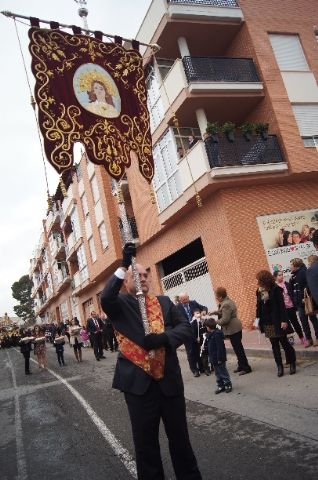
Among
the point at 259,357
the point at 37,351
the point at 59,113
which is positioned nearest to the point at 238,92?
the point at 259,357

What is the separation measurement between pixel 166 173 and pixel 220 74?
4.27 m

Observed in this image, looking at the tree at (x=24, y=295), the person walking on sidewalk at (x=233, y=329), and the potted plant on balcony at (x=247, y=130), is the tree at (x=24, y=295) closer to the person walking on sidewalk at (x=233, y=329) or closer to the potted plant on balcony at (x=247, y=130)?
the potted plant on balcony at (x=247, y=130)

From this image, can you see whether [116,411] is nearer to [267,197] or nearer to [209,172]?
[209,172]

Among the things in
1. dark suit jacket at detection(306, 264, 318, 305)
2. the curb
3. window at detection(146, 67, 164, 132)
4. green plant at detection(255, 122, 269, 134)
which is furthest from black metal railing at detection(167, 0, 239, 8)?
dark suit jacket at detection(306, 264, 318, 305)

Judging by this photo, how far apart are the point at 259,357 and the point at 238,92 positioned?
32.3 feet

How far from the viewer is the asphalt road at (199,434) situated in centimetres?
378

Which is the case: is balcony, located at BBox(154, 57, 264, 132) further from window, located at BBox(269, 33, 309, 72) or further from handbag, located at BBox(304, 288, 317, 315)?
handbag, located at BBox(304, 288, 317, 315)

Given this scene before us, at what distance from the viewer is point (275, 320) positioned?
22.8ft

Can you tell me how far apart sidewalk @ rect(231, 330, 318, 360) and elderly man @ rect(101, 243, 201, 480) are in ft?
17.4

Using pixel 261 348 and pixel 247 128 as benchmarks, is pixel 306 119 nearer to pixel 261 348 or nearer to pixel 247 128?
pixel 247 128

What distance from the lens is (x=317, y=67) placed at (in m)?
16.1

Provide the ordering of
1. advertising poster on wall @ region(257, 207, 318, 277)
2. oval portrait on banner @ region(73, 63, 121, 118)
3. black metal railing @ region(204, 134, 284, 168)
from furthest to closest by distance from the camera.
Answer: advertising poster on wall @ region(257, 207, 318, 277), black metal railing @ region(204, 134, 284, 168), oval portrait on banner @ region(73, 63, 121, 118)

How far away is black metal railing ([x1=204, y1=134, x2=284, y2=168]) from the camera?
1334 cm

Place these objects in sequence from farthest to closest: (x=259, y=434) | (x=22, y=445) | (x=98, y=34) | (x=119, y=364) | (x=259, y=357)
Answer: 1. (x=259, y=357)
2. (x=22, y=445)
3. (x=98, y=34)
4. (x=259, y=434)
5. (x=119, y=364)
